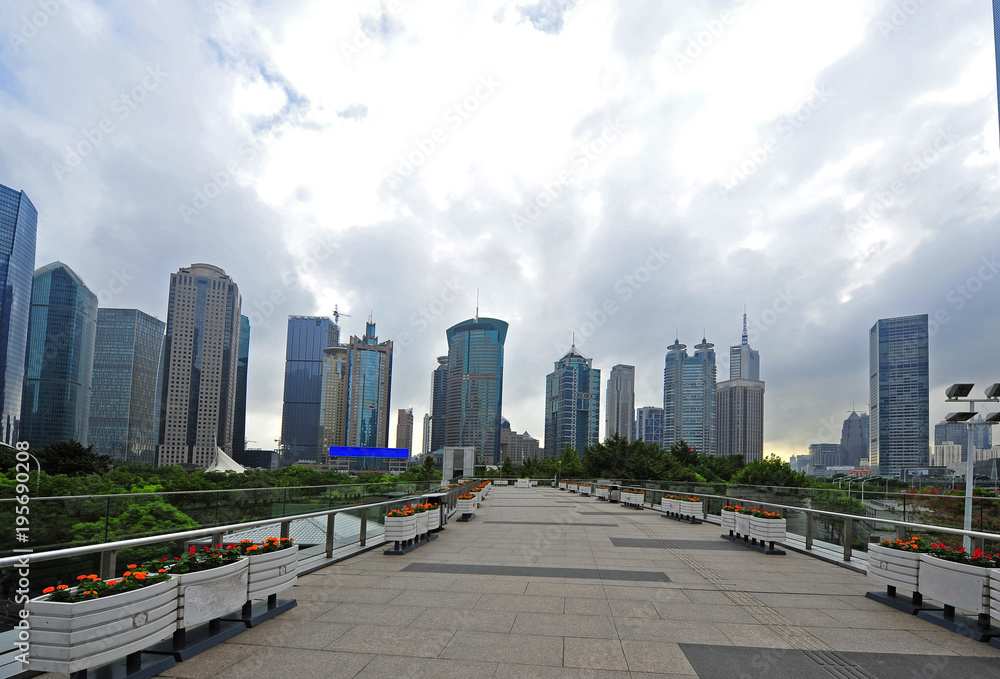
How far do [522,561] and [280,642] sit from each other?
534 cm

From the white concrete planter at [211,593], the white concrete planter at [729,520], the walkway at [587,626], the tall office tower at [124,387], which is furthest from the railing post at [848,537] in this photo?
the tall office tower at [124,387]

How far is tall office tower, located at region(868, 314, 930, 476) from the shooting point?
4424 inches

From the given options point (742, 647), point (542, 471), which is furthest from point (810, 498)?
point (542, 471)

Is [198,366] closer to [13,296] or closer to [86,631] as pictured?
[13,296]

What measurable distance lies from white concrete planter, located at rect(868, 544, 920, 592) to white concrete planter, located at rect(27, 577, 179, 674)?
7.70m

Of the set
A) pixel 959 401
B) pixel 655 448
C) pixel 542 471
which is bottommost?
pixel 542 471

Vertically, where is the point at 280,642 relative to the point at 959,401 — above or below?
below

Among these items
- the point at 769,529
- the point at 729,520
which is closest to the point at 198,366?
the point at 729,520

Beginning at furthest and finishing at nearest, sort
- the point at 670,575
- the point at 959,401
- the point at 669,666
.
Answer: the point at 959,401 → the point at 670,575 → the point at 669,666

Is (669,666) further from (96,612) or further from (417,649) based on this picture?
(96,612)

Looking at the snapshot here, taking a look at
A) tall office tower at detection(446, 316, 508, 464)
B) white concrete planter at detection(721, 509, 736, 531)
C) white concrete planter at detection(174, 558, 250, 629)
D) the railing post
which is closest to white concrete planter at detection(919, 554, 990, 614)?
the railing post

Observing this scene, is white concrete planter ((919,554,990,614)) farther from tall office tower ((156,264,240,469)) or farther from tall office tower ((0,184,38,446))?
tall office tower ((156,264,240,469))

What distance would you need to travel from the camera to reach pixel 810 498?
1283 cm

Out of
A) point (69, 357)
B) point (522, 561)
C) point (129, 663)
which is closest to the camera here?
point (129, 663)
